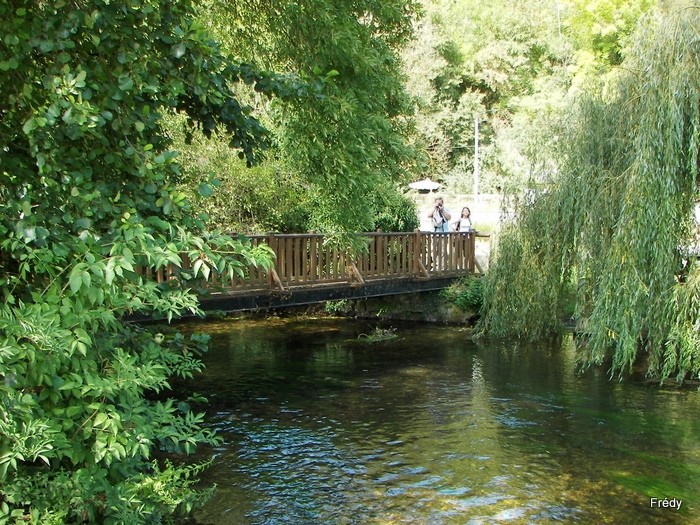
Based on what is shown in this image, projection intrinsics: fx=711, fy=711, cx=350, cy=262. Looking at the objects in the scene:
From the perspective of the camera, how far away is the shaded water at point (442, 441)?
628 cm

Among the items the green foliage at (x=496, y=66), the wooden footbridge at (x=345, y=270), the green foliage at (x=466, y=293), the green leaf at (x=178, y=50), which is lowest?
the green foliage at (x=466, y=293)

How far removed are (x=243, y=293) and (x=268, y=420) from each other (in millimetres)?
3401

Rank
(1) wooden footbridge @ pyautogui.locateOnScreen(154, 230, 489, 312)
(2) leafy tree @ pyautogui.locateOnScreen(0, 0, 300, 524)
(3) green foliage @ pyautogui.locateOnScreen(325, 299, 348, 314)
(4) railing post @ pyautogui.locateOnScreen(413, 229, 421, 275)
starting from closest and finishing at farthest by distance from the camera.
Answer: (2) leafy tree @ pyautogui.locateOnScreen(0, 0, 300, 524)
(1) wooden footbridge @ pyautogui.locateOnScreen(154, 230, 489, 312)
(4) railing post @ pyautogui.locateOnScreen(413, 229, 421, 275)
(3) green foliage @ pyautogui.locateOnScreen(325, 299, 348, 314)

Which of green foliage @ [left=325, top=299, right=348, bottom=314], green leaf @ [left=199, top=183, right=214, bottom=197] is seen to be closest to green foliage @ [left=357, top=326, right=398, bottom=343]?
green foliage @ [left=325, top=299, right=348, bottom=314]

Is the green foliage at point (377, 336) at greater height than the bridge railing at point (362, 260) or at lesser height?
lesser

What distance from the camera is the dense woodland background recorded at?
400cm

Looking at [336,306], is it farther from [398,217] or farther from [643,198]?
[643,198]

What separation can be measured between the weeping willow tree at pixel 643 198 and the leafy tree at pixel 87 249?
6.52 m

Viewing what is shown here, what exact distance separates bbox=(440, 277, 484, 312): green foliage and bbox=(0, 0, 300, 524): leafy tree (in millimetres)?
11939

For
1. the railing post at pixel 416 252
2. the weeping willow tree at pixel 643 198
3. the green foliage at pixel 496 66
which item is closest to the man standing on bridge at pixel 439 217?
the railing post at pixel 416 252

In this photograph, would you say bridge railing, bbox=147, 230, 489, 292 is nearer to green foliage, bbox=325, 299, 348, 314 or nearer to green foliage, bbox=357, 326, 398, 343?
green foliage, bbox=357, 326, 398, 343

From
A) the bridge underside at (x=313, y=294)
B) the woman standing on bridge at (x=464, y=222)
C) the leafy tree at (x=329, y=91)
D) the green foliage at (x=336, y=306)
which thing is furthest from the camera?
the green foliage at (x=336, y=306)

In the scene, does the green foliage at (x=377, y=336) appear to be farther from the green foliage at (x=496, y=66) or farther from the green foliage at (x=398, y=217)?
the green foliage at (x=496, y=66)

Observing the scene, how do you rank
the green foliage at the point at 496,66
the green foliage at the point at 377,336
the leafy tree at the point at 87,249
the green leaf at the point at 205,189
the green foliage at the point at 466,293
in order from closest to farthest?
the leafy tree at the point at 87,249
the green leaf at the point at 205,189
the green foliage at the point at 377,336
the green foliage at the point at 466,293
the green foliage at the point at 496,66
